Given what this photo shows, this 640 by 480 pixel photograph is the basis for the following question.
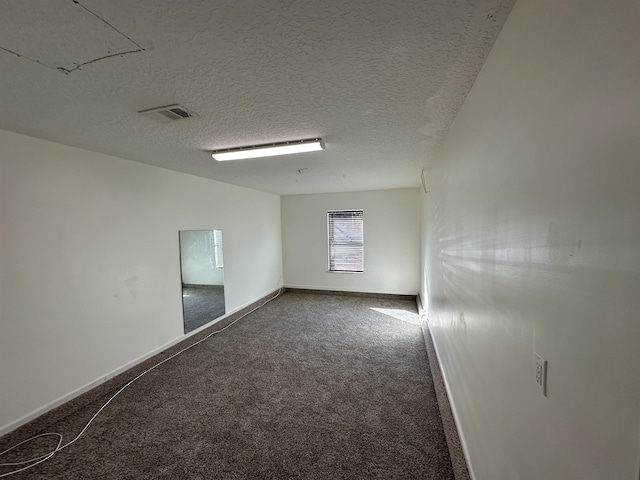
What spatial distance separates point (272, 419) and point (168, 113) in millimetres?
2389

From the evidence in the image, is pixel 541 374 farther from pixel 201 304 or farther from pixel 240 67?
pixel 201 304

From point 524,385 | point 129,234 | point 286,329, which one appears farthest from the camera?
point 286,329

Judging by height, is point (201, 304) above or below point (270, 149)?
below

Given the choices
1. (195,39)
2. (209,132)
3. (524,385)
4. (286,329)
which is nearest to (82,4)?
(195,39)

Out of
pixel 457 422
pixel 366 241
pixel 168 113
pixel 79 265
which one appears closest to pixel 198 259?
pixel 79 265

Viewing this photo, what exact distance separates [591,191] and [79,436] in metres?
3.25

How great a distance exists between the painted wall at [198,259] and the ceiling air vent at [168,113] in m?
2.12

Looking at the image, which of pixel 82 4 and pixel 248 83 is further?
pixel 248 83

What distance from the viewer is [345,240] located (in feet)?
19.7

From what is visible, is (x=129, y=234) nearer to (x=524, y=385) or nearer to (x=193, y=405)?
(x=193, y=405)

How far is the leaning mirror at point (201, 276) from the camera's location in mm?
3664

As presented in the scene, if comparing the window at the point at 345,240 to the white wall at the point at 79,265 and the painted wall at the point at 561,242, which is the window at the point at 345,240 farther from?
the painted wall at the point at 561,242

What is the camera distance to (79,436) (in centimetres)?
207

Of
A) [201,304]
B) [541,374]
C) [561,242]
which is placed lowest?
[201,304]
